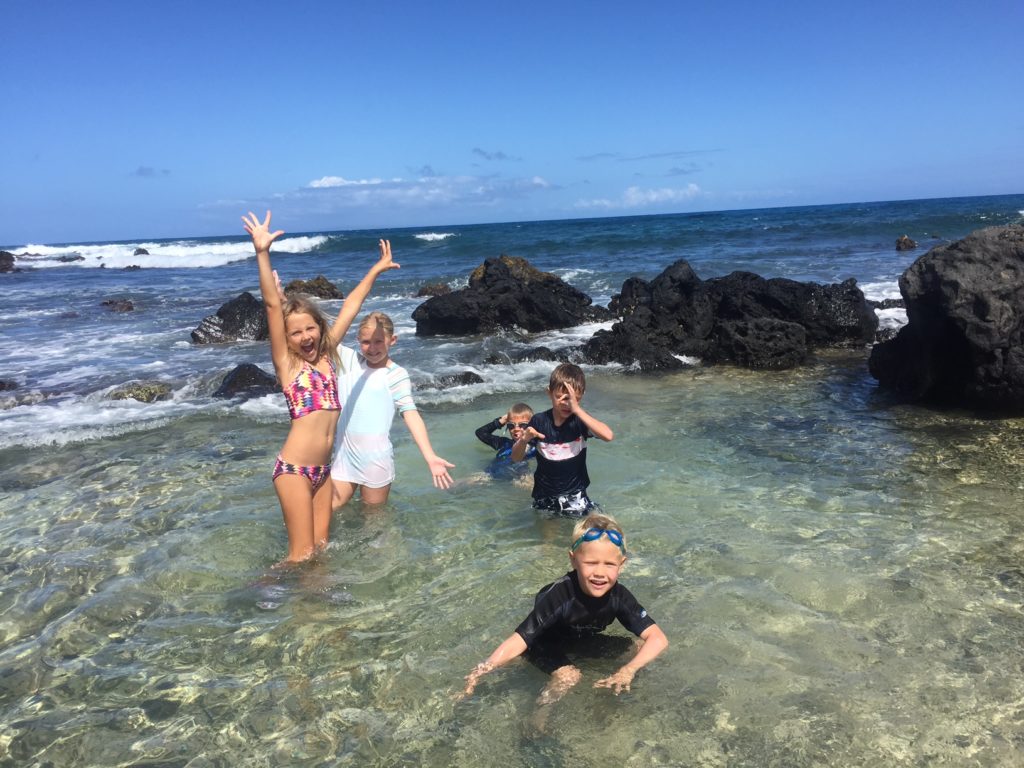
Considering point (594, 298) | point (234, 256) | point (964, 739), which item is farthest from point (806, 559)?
point (234, 256)

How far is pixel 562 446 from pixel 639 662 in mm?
2080

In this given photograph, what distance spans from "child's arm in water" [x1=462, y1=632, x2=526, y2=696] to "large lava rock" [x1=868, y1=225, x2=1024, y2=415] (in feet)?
23.9

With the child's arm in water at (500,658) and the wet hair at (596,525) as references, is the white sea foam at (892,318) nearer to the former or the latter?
the wet hair at (596,525)

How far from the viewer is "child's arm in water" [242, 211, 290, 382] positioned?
3.97 m

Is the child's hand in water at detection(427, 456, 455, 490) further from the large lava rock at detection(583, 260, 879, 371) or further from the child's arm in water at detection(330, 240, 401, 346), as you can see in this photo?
the large lava rock at detection(583, 260, 879, 371)

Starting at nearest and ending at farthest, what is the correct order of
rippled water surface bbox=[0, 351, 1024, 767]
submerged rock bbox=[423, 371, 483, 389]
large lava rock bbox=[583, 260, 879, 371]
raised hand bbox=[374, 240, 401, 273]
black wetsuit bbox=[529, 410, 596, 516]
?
rippled water surface bbox=[0, 351, 1024, 767]
raised hand bbox=[374, 240, 401, 273]
black wetsuit bbox=[529, 410, 596, 516]
submerged rock bbox=[423, 371, 483, 389]
large lava rock bbox=[583, 260, 879, 371]

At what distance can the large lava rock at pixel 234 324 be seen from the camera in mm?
16172

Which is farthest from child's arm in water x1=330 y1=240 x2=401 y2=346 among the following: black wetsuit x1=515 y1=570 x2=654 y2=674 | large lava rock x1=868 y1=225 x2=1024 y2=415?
large lava rock x1=868 y1=225 x2=1024 y2=415

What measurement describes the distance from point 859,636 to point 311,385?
3.55 meters

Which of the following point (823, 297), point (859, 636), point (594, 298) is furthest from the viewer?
point (594, 298)

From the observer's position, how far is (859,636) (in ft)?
12.4

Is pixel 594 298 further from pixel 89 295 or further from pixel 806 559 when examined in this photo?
pixel 89 295

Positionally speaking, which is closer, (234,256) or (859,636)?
(859,636)

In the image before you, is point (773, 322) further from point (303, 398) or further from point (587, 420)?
point (303, 398)
